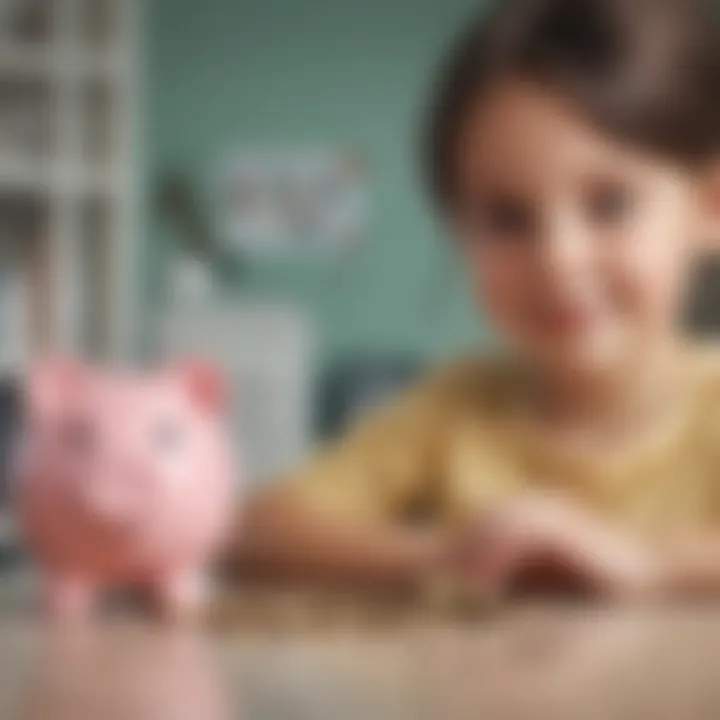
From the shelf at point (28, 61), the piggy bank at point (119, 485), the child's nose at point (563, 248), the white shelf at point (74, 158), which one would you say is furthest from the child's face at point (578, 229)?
the shelf at point (28, 61)

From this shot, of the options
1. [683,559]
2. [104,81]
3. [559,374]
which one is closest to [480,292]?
[559,374]

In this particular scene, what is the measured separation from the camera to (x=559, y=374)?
0.73 metres

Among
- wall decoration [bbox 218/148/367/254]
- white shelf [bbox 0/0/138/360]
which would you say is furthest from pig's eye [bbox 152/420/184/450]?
white shelf [bbox 0/0/138/360]

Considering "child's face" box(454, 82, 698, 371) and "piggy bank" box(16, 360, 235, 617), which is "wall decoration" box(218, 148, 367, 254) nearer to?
"child's face" box(454, 82, 698, 371)

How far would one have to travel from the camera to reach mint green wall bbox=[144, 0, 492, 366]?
92 cm

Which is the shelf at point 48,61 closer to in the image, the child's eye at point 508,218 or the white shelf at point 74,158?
the white shelf at point 74,158

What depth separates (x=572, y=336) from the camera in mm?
724

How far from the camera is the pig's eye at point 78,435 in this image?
0.55 metres

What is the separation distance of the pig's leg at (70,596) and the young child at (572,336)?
0.41ft

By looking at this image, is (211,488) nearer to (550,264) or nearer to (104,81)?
(550,264)

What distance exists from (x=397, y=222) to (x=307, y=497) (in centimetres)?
27

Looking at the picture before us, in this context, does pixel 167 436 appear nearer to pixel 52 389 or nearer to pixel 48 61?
pixel 52 389

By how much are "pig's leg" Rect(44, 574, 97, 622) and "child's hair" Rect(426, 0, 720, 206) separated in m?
0.33

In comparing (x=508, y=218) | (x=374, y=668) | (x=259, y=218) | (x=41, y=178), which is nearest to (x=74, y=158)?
(x=41, y=178)
